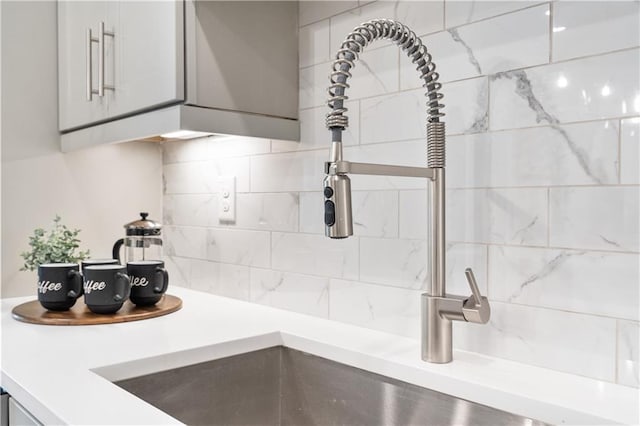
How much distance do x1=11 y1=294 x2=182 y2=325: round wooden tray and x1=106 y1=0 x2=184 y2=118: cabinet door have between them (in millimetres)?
507

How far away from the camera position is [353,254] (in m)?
1.29

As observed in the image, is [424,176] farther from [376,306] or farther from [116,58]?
[116,58]

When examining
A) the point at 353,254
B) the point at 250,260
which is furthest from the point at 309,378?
the point at 250,260

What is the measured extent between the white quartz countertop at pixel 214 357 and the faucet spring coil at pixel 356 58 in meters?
0.45

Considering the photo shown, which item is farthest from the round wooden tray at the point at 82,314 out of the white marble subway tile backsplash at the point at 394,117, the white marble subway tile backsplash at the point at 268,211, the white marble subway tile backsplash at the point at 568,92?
the white marble subway tile backsplash at the point at 568,92

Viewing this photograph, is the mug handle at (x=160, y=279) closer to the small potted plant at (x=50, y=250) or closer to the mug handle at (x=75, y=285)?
the mug handle at (x=75, y=285)

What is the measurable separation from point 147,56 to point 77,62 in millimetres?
469

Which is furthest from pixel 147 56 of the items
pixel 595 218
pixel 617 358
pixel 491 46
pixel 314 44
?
pixel 617 358

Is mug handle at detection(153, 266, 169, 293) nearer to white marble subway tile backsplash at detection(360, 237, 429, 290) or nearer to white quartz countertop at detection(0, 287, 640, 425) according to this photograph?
white quartz countertop at detection(0, 287, 640, 425)

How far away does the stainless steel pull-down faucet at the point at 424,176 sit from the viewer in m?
0.86

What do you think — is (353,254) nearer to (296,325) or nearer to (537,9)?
(296,325)

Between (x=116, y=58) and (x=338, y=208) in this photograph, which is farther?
(x=116, y=58)

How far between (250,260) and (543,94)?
36.9 inches

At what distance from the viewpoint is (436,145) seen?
3.23 ft
